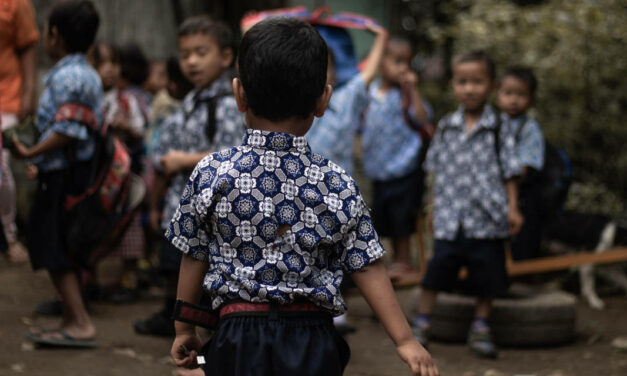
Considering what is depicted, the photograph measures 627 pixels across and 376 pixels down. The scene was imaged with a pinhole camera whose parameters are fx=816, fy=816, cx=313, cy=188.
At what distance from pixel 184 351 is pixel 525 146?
3.67 metres

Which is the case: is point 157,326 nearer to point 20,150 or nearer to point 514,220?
point 20,150

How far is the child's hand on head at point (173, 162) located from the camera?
4.21 metres

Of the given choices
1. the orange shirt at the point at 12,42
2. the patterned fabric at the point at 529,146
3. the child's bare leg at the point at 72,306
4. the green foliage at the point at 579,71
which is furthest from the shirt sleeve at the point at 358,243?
the green foliage at the point at 579,71

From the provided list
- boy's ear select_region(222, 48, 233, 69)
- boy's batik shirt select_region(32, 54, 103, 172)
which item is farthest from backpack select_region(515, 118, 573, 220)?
boy's batik shirt select_region(32, 54, 103, 172)

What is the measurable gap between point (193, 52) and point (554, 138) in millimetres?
3935

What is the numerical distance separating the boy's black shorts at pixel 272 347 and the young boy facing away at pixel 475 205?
8.57 ft

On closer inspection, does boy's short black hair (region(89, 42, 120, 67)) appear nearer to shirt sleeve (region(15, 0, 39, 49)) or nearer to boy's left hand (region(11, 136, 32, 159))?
shirt sleeve (region(15, 0, 39, 49))

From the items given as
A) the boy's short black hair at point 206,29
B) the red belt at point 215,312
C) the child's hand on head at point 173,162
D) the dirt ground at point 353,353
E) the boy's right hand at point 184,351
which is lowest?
the dirt ground at point 353,353

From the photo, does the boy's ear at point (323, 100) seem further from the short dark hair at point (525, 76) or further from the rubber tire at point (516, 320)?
the short dark hair at point (525, 76)

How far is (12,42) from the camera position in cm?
453

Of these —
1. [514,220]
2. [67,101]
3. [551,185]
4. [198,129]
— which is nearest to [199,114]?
[198,129]

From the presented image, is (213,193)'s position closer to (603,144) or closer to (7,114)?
(7,114)

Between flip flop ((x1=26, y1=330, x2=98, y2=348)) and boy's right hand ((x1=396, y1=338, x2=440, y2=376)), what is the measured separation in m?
2.60


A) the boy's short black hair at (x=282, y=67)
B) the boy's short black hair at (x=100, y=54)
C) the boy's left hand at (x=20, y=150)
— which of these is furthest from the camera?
the boy's short black hair at (x=100, y=54)
